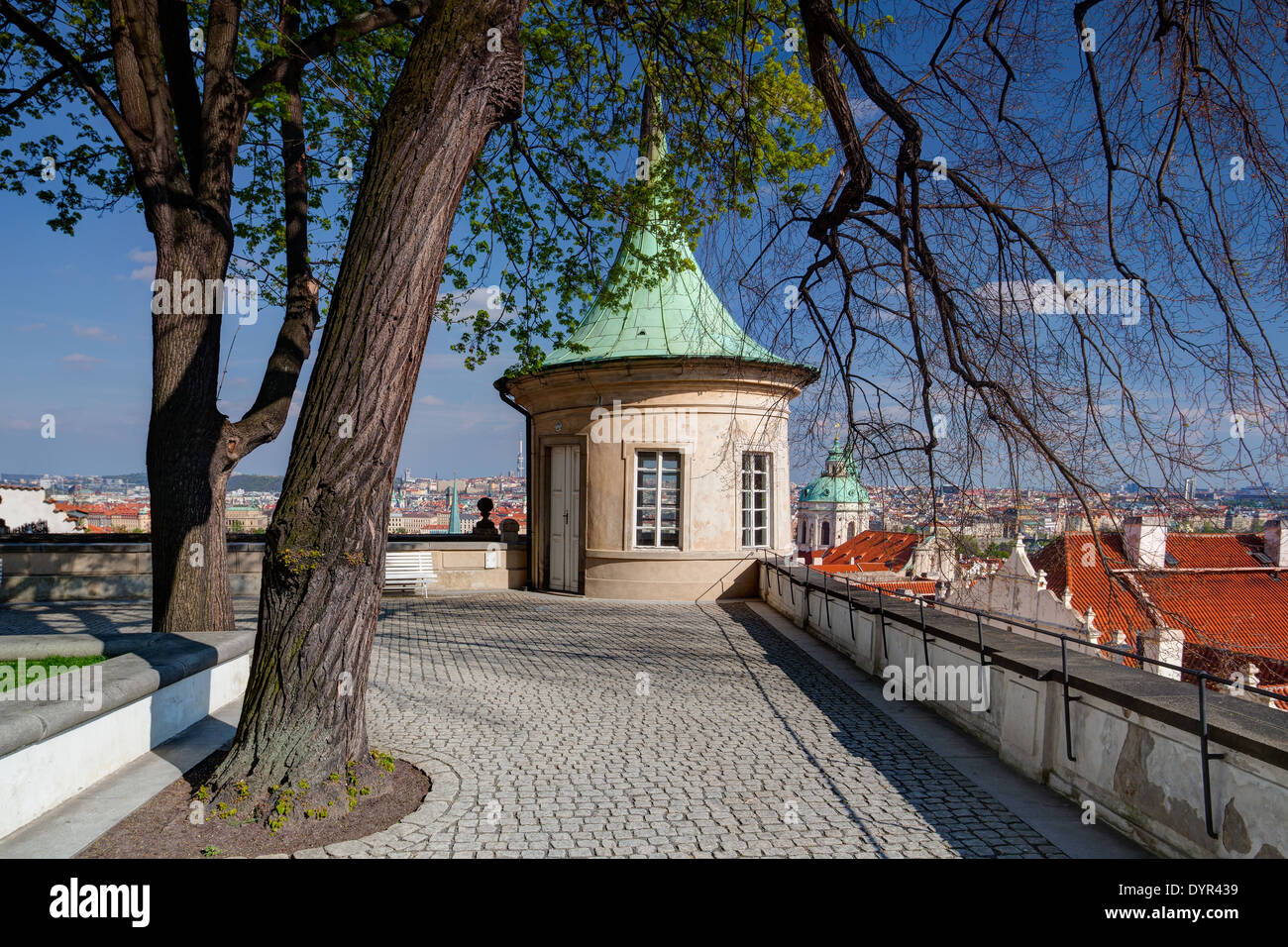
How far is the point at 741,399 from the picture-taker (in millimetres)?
15359

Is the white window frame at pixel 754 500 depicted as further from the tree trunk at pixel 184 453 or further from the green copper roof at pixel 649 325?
the tree trunk at pixel 184 453

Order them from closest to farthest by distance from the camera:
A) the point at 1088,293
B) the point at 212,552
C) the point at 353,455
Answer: the point at 353,455 → the point at 1088,293 → the point at 212,552

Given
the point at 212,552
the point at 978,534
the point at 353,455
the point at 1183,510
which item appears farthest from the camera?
the point at 212,552

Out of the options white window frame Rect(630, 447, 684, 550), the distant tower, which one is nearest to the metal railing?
white window frame Rect(630, 447, 684, 550)

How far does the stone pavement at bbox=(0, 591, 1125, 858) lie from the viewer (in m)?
4.26

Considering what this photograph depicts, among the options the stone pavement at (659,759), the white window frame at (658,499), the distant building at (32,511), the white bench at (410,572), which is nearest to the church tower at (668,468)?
the white window frame at (658,499)

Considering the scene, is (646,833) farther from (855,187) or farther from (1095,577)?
(855,187)

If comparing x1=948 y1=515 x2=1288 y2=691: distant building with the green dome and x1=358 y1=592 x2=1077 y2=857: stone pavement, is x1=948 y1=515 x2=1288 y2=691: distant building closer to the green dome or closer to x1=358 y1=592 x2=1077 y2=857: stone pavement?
x1=358 y1=592 x2=1077 y2=857: stone pavement

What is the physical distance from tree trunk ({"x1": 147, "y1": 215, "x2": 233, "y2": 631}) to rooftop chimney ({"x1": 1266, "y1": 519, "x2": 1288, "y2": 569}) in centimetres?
779

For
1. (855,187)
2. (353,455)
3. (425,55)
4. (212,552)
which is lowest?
(212,552)

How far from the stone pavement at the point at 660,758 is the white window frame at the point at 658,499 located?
15.4 feet

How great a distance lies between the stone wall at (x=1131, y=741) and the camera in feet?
11.1

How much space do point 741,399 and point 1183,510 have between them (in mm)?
11382
